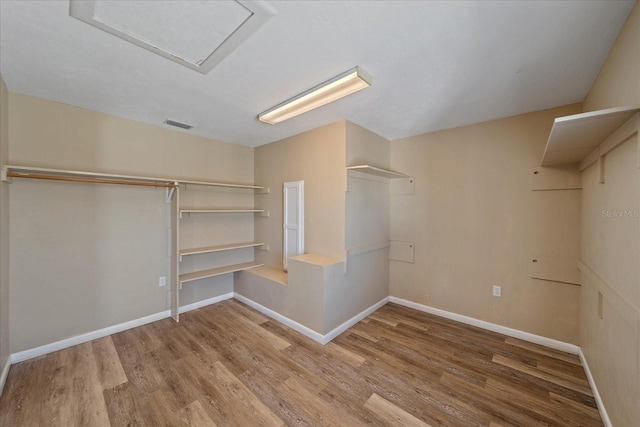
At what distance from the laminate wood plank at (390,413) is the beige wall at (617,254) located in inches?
42.9

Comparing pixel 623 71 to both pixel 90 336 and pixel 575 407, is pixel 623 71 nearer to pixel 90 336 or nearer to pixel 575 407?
pixel 575 407

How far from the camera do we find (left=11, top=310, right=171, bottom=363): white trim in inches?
87.7

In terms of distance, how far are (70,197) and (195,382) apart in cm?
224

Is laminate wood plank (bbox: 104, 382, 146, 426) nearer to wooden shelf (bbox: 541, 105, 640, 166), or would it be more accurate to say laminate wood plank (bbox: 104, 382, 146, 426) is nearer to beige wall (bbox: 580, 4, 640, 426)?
beige wall (bbox: 580, 4, 640, 426)

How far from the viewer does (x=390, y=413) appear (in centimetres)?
168

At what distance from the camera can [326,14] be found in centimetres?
131

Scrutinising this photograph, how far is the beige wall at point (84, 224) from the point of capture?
223cm

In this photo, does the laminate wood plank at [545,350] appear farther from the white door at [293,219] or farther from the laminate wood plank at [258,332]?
the white door at [293,219]

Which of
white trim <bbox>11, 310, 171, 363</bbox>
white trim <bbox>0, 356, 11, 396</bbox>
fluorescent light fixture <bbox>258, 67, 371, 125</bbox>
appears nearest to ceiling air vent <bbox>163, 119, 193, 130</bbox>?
fluorescent light fixture <bbox>258, 67, 371, 125</bbox>

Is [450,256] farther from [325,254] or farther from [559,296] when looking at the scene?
[325,254]

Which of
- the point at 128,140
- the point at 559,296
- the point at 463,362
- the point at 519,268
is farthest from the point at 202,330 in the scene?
the point at 559,296

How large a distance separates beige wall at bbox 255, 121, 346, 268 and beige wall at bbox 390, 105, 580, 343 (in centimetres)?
116

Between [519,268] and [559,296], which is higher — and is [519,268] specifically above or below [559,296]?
above

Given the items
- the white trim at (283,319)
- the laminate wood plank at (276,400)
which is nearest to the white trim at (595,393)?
the laminate wood plank at (276,400)
